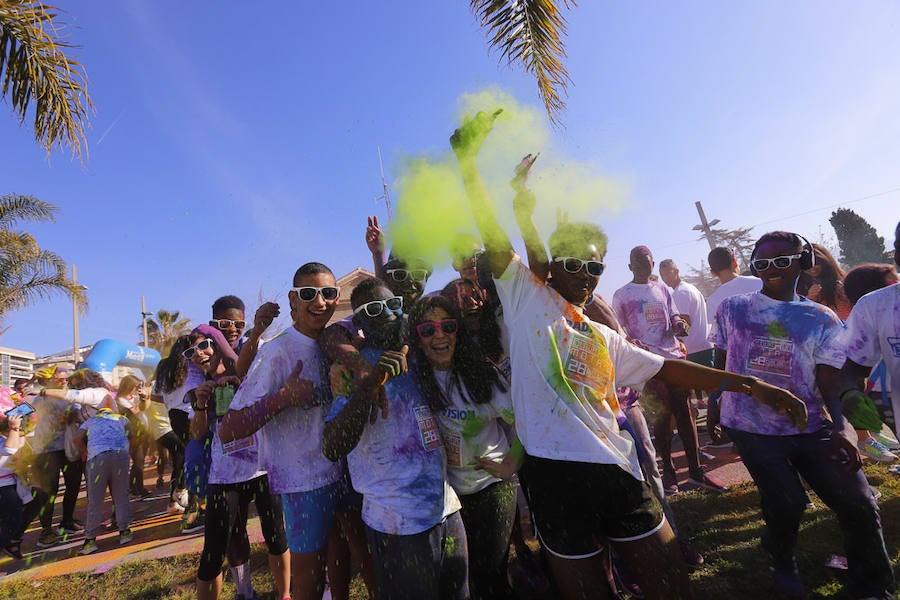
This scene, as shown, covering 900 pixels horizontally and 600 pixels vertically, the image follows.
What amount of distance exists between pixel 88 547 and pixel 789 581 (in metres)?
6.66

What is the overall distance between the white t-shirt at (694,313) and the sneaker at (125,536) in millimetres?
7112

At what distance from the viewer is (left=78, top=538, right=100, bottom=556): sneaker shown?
5.21 meters

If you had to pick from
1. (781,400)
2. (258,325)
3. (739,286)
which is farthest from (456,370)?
(739,286)

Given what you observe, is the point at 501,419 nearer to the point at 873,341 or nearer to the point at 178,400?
the point at 873,341

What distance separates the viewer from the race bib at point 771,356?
275 cm

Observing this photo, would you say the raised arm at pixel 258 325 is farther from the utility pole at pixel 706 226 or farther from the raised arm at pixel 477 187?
the utility pole at pixel 706 226

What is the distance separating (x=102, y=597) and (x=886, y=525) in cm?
633

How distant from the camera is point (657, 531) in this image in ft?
6.33

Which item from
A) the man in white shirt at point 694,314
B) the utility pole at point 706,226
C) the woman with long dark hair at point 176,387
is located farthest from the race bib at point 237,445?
the utility pole at point 706,226

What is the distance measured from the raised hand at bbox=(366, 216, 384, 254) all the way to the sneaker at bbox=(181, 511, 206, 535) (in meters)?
4.31

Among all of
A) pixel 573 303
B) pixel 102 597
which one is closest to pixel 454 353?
pixel 573 303

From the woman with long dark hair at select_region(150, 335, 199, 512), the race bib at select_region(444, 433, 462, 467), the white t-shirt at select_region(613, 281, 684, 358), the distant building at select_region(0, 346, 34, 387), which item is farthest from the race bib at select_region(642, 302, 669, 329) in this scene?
the distant building at select_region(0, 346, 34, 387)

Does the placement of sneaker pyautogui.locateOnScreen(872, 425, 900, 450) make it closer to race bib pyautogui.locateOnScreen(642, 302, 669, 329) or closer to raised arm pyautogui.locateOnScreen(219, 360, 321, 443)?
race bib pyautogui.locateOnScreen(642, 302, 669, 329)

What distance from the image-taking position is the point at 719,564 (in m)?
3.12
